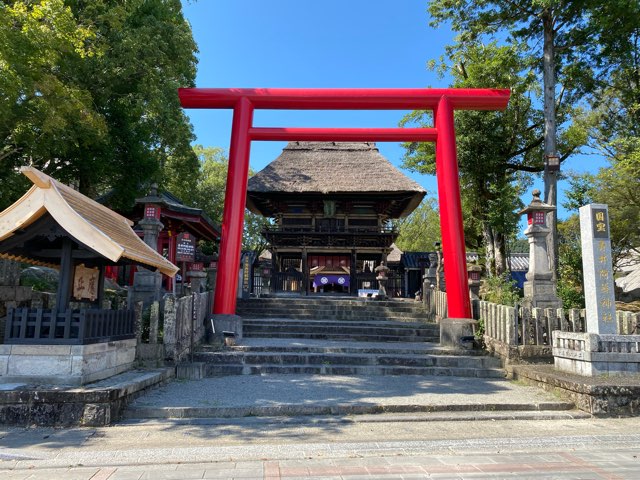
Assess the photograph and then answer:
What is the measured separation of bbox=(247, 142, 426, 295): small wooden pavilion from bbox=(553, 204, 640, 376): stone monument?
1082 cm

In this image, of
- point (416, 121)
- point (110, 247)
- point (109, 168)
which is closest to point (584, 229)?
point (110, 247)

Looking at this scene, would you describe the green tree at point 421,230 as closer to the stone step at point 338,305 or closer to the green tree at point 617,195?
the green tree at point 617,195

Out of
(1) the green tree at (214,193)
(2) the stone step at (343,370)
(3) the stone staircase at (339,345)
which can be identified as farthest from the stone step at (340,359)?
(1) the green tree at (214,193)

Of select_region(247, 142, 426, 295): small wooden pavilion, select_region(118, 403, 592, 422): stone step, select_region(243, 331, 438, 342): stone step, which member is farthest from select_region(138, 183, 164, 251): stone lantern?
select_region(247, 142, 426, 295): small wooden pavilion

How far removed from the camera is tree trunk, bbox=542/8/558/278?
481 inches

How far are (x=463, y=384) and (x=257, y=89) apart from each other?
742 centimetres

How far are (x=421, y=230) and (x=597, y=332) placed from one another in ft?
105

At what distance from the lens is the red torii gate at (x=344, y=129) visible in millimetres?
9141

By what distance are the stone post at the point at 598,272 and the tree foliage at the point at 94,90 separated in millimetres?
9546

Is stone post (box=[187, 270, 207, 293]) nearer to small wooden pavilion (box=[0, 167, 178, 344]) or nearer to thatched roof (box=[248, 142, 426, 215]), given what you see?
small wooden pavilion (box=[0, 167, 178, 344])

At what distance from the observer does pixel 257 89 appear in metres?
9.61

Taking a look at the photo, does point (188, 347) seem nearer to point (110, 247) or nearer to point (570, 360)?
point (110, 247)

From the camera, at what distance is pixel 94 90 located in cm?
1199

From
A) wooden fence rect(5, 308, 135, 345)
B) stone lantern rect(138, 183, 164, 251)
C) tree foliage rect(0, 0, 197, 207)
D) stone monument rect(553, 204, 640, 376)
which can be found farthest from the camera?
stone lantern rect(138, 183, 164, 251)
